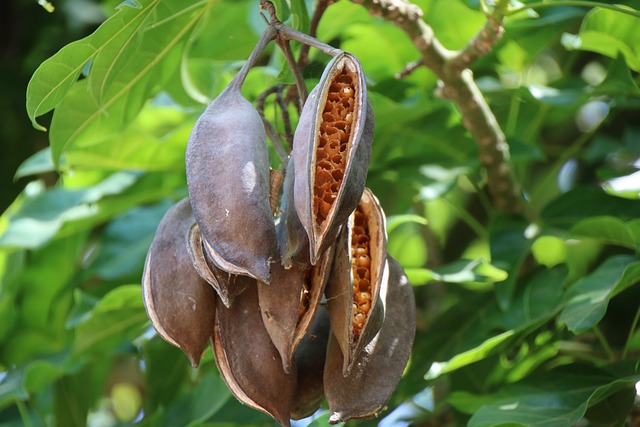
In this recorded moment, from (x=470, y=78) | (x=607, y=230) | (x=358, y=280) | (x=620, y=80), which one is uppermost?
(x=358, y=280)

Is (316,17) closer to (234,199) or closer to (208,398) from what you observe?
(234,199)

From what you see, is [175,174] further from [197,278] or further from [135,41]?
[197,278]

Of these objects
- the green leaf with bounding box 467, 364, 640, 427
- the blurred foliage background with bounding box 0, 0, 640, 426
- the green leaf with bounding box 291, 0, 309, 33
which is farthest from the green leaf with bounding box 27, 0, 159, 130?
the green leaf with bounding box 467, 364, 640, 427

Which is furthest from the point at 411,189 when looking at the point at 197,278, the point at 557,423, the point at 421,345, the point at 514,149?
the point at 197,278

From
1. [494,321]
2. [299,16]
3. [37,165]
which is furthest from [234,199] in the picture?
[37,165]

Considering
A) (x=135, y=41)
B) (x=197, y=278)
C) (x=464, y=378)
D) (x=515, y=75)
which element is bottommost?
(x=464, y=378)

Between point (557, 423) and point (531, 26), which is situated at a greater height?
point (531, 26)
